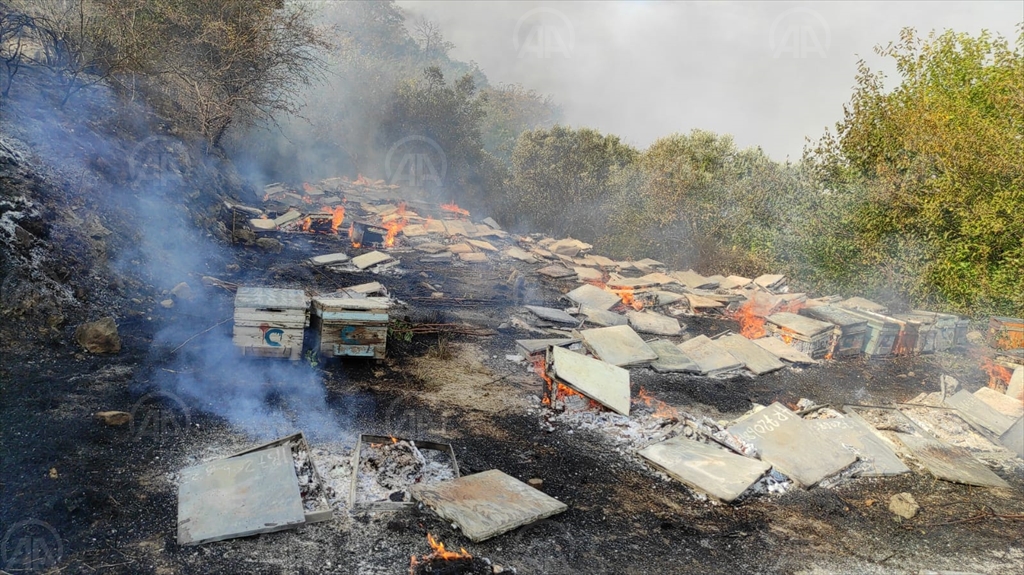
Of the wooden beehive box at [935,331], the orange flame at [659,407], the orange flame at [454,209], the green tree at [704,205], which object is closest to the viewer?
the orange flame at [659,407]

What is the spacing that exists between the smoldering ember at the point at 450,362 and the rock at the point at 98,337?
0.09 feet

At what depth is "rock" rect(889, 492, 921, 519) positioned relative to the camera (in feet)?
17.4

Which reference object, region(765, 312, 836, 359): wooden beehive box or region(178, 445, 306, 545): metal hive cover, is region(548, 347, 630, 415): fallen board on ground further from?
region(765, 312, 836, 359): wooden beehive box

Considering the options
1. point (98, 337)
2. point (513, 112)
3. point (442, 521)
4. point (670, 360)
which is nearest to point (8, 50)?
point (98, 337)

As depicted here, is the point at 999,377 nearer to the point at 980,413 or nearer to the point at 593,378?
the point at 980,413

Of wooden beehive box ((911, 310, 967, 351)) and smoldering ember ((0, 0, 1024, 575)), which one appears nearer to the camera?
smoldering ember ((0, 0, 1024, 575))

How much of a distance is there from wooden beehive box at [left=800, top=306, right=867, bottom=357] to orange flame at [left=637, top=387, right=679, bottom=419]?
512 cm

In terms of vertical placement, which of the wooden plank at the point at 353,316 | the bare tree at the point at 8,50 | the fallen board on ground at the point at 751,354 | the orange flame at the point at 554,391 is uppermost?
the bare tree at the point at 8,50

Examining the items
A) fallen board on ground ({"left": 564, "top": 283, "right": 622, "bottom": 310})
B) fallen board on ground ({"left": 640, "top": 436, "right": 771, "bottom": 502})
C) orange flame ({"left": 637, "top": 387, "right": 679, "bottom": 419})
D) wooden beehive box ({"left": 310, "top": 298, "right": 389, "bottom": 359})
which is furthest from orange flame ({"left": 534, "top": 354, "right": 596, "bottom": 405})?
fallen board on ground ({"left": 564, "top": 283, "right": 622, "bottom": 310})

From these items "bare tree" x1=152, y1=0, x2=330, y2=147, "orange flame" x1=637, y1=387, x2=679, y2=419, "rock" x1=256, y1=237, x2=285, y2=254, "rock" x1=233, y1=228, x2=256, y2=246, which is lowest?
"orange flame" x1=637, y1=387, x2=679, y2=419

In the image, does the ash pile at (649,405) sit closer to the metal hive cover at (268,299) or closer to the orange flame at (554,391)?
the orange flame at (554,391)

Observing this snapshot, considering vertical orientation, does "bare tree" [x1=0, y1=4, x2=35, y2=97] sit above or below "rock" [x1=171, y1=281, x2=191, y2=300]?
above

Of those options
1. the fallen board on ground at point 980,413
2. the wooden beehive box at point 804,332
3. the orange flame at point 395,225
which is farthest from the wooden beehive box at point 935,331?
the orange flame at point 395,225

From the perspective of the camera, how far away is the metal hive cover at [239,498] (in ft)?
12.5
